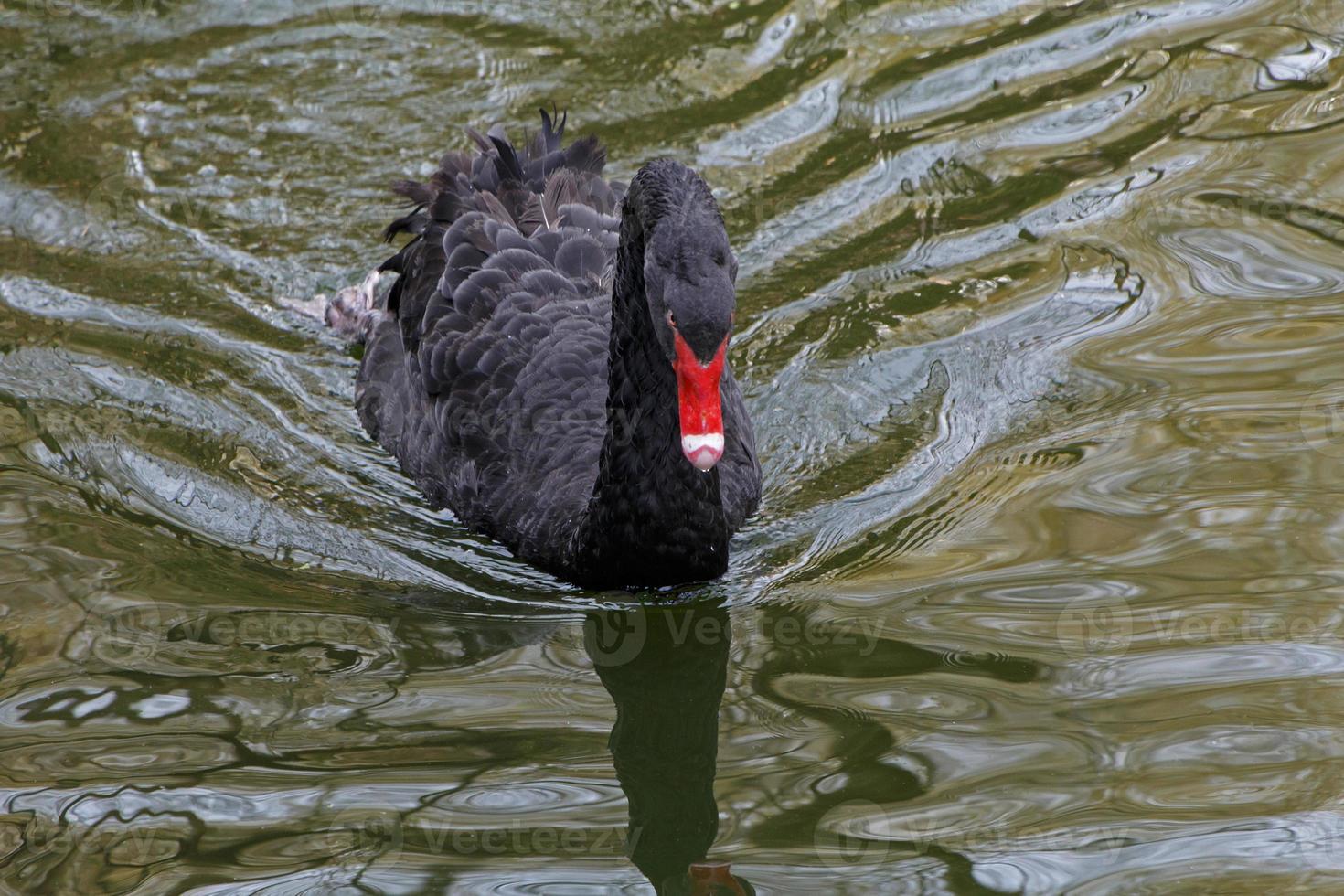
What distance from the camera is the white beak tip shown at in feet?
15.5

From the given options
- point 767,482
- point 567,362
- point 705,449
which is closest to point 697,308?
point 705,449

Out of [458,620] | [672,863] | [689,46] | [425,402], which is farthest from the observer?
[689,46]

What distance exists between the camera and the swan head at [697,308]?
4.79 meters

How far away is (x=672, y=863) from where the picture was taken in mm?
4480

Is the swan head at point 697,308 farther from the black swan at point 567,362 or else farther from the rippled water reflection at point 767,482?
the rippled water reflection at point 767,482

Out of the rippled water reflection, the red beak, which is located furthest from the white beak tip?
the rippled water reflection

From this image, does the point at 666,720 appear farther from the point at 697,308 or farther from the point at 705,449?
the point at 697,308

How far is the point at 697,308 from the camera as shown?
4797 millimetres

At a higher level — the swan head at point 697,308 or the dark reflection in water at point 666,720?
the swan head at point 697,308

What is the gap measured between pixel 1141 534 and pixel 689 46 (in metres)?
5.13

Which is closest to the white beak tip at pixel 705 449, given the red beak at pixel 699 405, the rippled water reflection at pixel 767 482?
the red beak at pixel 699 405

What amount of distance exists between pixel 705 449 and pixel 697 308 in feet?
1.44

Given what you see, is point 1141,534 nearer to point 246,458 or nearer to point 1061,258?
point 1061,258

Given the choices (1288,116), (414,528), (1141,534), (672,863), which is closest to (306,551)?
(414,528)
